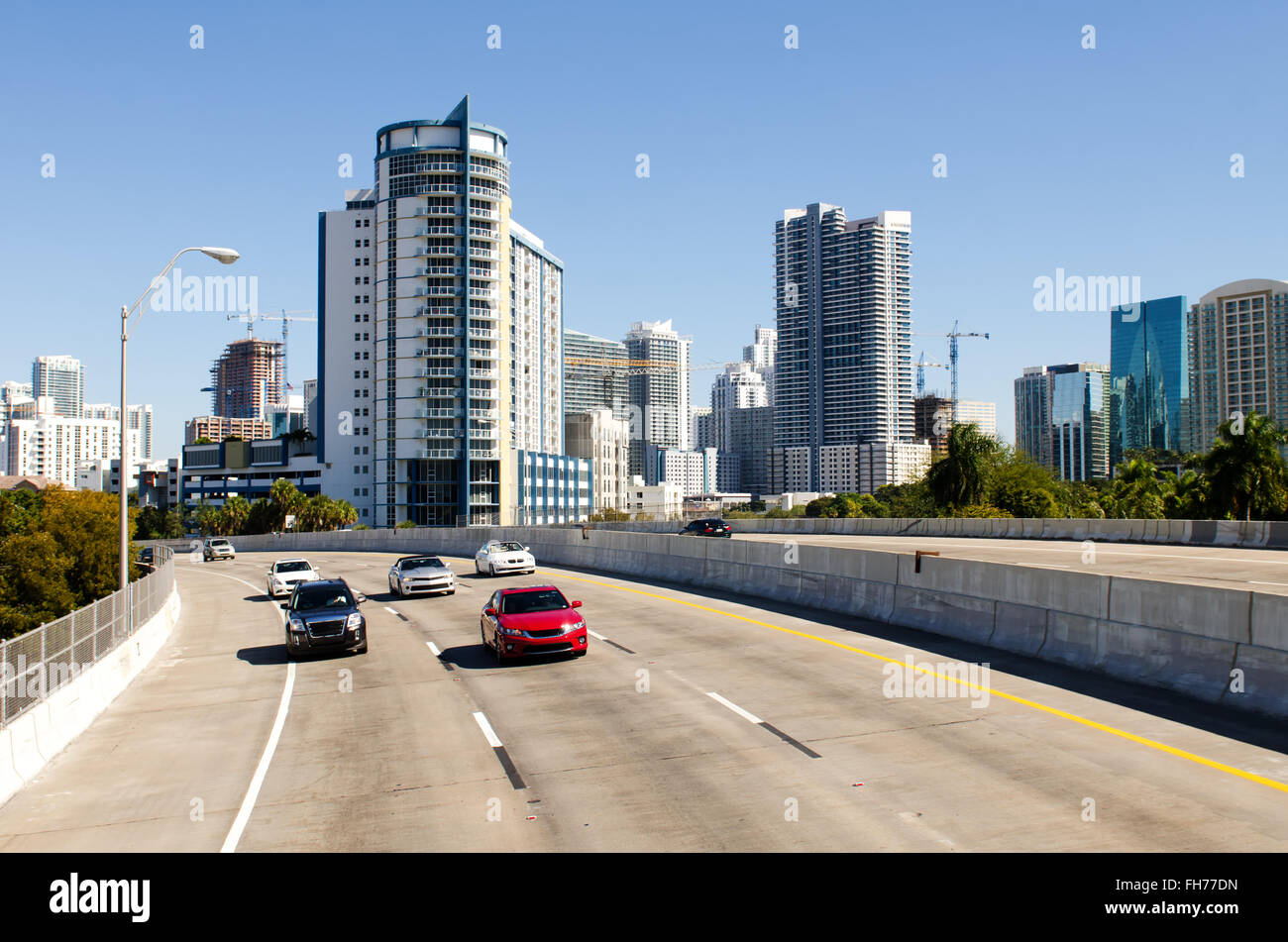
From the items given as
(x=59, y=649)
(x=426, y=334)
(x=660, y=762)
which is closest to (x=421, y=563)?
(x=59, y=649)

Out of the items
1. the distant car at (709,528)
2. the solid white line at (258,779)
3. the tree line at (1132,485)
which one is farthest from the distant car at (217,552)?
the solid white line at (258,779)

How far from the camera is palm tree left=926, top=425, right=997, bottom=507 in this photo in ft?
230

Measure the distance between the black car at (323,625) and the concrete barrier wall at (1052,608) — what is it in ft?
38.3

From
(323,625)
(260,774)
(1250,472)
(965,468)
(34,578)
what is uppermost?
(965,468)

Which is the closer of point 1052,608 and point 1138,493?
point 1052,608

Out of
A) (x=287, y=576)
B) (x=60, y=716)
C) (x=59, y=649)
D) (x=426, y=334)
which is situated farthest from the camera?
(x=426, y=334)

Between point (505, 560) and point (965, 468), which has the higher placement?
point (965, 468)

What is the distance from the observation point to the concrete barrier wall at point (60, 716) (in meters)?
11.7

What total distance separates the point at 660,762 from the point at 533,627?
7.73 metres

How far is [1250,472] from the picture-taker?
54.3 metres

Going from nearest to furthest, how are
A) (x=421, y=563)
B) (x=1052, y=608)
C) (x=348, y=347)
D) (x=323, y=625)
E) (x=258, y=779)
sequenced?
1. (x=258, y=779)
2. (x=1052, y=608)
3. (x=323, y=625)
4. (x=421, y=563)
5. (x=348, y=347)

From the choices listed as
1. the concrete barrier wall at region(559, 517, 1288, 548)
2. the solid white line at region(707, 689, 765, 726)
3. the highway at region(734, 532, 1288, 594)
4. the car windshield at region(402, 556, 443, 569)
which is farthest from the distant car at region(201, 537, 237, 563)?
the solid white line at region(707, 689, 765, 726)

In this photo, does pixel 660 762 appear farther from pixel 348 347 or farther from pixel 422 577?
pixel 348 347

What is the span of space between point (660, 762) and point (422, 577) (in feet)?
71.7
